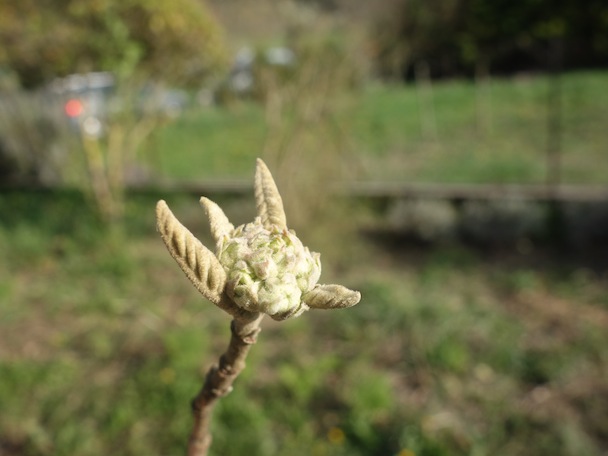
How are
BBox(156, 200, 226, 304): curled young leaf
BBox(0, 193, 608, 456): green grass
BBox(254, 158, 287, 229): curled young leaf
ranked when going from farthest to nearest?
BBox(0, 193, 608, 456): green grass
BBox(254, 158, 287, 229): curled young leaf
BBox(156, 200, 226, 304): curled young leaf

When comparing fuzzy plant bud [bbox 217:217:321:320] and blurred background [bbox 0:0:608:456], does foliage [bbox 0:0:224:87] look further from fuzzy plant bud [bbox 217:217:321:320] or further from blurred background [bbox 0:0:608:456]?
fuzzy plant bud [bbox 217:217:321:320]

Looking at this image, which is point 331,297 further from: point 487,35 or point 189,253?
point 487,35

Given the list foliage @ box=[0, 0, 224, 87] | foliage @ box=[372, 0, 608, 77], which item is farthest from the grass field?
foliage @ box=[372, 0, 608, 77]

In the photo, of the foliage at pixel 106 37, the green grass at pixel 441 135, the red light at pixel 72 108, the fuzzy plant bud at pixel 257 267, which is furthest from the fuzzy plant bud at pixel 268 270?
the red light at pixel 72 108

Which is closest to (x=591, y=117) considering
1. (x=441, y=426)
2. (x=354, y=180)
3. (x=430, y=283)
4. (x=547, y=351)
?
(x=354, y=180)

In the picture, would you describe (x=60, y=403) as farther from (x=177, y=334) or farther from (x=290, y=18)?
(x=290, y=18)

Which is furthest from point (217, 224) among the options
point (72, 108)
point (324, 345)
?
point (72, 108)

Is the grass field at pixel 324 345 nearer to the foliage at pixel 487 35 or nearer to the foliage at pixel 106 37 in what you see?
the foliage at pixel 106 37
